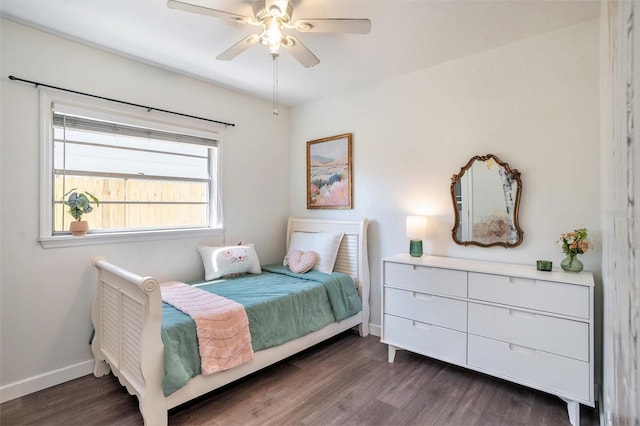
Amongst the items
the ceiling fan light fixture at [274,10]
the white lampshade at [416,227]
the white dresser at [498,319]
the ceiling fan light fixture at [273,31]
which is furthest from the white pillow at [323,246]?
the ceiling fan light fixture at [274,10]

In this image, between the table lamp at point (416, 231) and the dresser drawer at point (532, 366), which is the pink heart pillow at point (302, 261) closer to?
the table lamp at point (416, 231)

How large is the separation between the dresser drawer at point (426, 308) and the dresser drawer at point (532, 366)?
0.52 feet

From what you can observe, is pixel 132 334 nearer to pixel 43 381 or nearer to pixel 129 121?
pixel 43 381

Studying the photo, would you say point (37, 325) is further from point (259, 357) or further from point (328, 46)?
point (328, 46)

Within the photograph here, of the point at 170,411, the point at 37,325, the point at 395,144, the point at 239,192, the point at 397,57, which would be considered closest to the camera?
the point at 170,411

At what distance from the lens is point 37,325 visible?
7.36 ft

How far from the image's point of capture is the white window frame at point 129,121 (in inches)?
89.6

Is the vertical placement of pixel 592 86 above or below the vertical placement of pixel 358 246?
above

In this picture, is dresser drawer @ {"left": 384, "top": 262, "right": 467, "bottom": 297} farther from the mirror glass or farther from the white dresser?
the mirror glass

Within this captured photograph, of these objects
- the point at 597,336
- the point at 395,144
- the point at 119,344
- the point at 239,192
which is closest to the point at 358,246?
the point at 395,144

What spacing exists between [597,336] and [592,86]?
1651 millimetres

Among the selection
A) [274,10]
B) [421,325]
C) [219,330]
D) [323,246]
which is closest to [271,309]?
[219,330]

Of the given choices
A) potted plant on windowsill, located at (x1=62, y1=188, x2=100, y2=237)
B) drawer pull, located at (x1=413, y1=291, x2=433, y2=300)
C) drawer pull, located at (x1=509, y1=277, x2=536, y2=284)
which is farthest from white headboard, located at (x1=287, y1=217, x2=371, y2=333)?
potted plant on windowsill, located at (x1=62, y1=188, x2=100, y2=237)

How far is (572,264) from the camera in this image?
2096 mm
